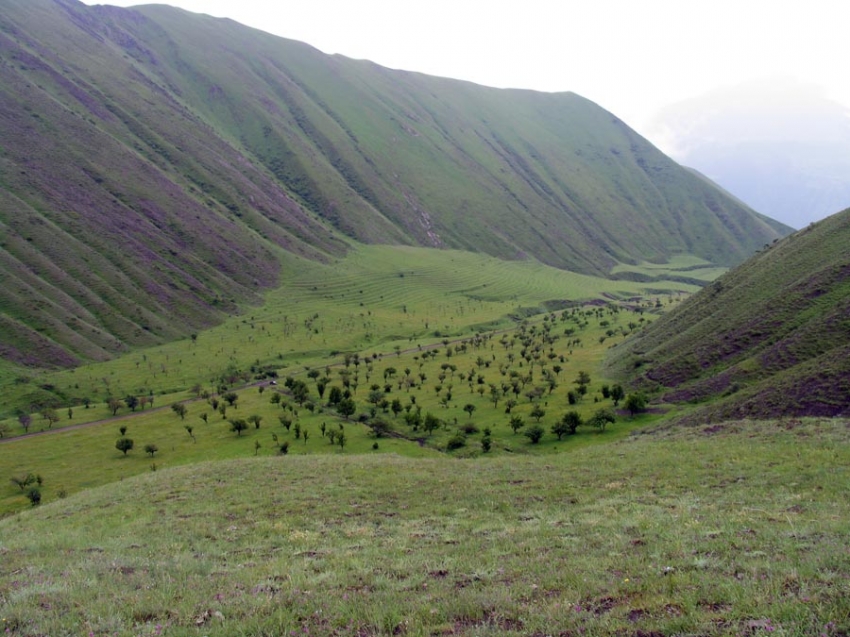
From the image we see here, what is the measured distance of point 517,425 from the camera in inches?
2581

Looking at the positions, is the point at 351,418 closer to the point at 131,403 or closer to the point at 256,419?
the point at 256,419

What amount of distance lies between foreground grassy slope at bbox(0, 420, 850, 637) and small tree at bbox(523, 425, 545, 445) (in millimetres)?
26686

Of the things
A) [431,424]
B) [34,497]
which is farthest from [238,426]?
[431,424]

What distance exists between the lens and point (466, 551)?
17406 mm

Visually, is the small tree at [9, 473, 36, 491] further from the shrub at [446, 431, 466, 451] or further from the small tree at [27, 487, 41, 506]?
the shrub at [446, 431, 466, 451]

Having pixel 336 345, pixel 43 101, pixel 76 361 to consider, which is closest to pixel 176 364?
pixel 76 361

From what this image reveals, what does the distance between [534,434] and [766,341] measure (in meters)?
31.0

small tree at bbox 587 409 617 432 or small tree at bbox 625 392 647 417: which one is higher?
small tree at bbox 625 392 647 417

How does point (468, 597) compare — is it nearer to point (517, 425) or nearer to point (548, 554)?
point (548, 554)

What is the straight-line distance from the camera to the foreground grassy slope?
1078 cm

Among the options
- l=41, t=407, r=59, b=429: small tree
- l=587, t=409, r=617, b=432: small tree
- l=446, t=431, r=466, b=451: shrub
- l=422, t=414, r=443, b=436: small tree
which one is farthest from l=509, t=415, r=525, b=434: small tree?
l=41, t=407, r=59, b=429: small tree

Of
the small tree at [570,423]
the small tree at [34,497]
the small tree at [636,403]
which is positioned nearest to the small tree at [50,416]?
the small tree at [34,497]

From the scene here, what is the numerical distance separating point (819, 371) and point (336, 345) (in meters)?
117

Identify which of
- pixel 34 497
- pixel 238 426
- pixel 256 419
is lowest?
pixel 34 497
